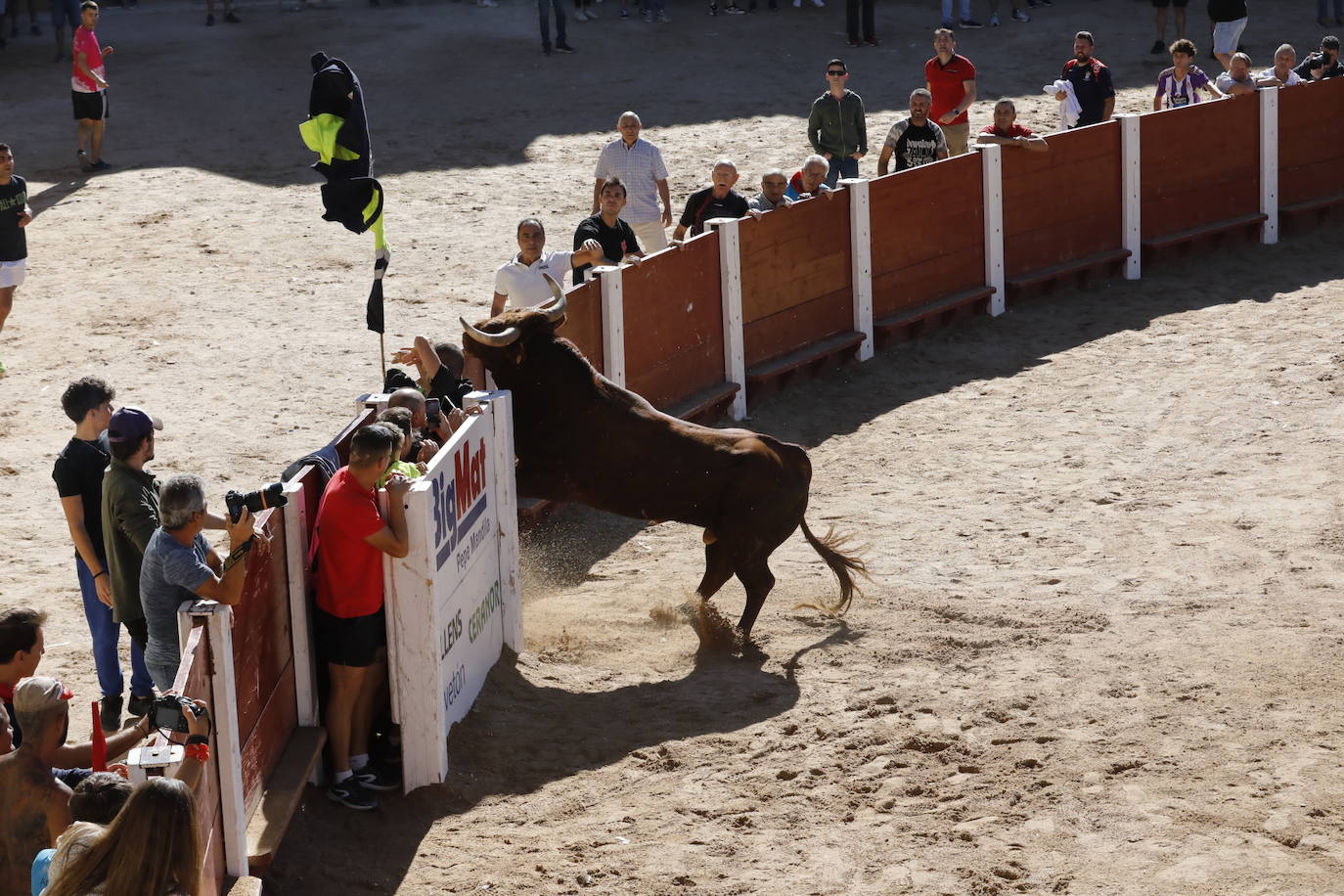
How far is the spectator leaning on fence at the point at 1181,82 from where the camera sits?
579 inches

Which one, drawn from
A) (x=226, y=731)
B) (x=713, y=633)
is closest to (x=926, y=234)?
(x=713, y=633)

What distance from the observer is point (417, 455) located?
6434mm

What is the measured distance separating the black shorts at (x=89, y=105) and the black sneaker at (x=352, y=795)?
11658 mm

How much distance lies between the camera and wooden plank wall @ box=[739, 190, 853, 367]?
11.5m

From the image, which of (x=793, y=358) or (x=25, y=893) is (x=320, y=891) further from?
(x=793, y=358)

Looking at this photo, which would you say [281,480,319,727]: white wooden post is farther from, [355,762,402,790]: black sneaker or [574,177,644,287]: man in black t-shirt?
[574,177,644,287]: man in black t-shirt

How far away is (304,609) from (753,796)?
183 cm

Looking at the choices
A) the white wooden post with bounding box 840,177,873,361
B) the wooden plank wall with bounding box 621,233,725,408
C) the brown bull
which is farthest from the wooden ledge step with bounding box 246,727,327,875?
the white wooden post with bounding box 840,177,873,361

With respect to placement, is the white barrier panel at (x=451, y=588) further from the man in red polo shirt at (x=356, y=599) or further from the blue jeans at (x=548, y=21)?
the blue jeans at (x=548, y=21)

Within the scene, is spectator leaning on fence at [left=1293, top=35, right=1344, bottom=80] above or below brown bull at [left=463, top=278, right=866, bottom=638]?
above

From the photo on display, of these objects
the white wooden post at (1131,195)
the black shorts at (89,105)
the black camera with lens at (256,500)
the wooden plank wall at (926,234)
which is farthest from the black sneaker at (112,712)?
the black shorts at (89,105)

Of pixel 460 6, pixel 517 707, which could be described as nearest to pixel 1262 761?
pixel 517 707

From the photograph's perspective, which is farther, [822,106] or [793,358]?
[822,106]

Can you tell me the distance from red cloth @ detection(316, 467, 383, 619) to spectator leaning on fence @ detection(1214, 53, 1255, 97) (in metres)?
11.2
